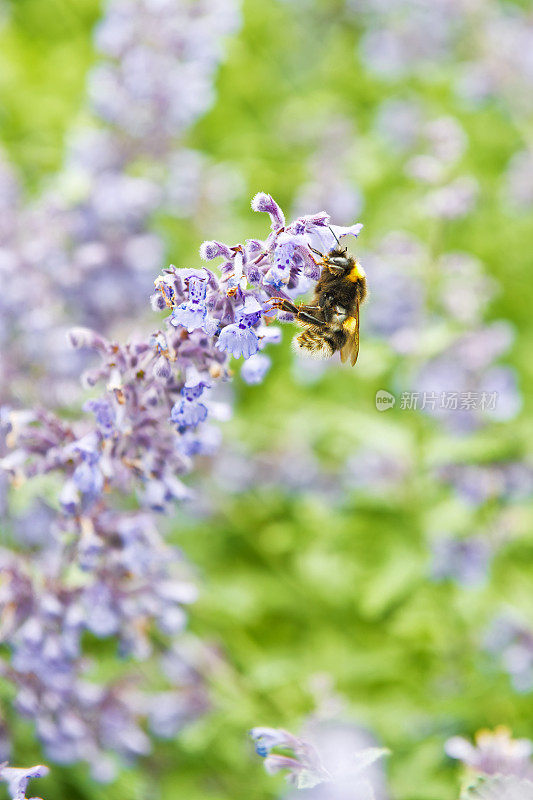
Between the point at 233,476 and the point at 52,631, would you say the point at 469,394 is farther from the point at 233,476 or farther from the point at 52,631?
the point at 52,631

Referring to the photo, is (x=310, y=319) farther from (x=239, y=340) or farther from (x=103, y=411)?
(x=103, y=411)

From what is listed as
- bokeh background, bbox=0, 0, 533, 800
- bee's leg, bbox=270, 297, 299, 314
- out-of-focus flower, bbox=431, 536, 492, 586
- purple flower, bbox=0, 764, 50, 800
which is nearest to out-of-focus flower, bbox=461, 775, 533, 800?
bokeh background, bbox=0, 0, 533, 800

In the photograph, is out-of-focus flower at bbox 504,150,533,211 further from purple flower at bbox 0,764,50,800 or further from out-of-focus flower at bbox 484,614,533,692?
purple flower at bbox 0,764,50,800

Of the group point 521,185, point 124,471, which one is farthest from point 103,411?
point 521,185

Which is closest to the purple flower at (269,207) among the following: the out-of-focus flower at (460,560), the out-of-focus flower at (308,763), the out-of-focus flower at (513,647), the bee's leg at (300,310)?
the bee's leg at (300,310)

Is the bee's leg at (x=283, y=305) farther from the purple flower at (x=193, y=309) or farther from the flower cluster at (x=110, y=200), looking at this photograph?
the flower cluster at (x=110, y=200)

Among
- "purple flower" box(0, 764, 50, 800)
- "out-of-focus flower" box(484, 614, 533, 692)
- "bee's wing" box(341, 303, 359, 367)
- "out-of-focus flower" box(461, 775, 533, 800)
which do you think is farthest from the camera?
"out-of-focus flower" box(484, 614, 533, 692)

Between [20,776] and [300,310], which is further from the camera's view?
[300,310]
